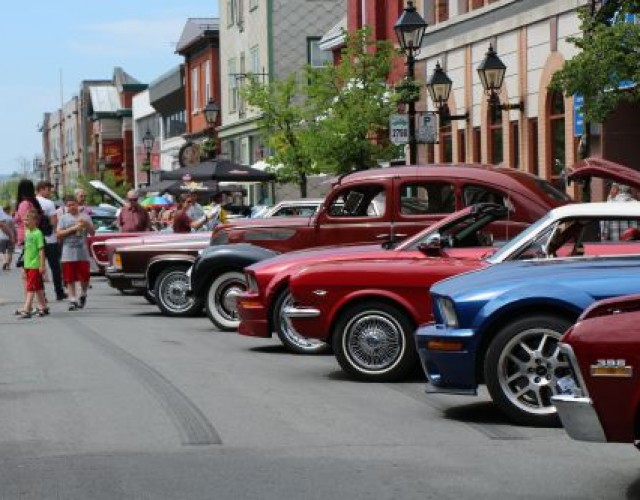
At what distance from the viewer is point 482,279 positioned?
10.3m

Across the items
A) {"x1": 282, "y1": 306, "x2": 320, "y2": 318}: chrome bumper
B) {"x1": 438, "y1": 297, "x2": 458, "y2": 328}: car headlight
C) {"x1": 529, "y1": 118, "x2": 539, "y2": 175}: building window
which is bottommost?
{"x1": 282, "y1": 306, "x2": 320, "y2": 318}: chrome bumper

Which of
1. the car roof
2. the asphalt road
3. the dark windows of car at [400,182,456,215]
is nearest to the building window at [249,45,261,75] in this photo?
the dark windows of car at [400,182,456,215]

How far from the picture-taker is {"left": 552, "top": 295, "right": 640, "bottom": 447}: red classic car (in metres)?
7.05

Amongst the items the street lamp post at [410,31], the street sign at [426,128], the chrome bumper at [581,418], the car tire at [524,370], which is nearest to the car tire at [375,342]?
the car tire at [524,370]

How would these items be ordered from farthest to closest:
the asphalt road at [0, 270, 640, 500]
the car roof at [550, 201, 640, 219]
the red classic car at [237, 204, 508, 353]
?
the red classic car at [237, 204, 508, 353] < the car roof at [550, 201, 640, 219] < the asphalt road at [0, 270, 640, 500]

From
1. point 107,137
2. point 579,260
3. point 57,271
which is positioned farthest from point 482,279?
point 107,137

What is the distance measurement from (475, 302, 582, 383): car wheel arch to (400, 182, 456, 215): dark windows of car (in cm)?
648

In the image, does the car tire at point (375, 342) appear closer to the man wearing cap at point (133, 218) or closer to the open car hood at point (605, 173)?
the open car hood at point (605, 173)

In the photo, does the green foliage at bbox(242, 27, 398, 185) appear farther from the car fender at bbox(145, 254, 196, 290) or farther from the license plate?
the license plate

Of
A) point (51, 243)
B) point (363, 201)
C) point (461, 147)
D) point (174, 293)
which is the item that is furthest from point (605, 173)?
point (461, 147)

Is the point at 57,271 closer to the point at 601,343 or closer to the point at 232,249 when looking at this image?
the point at 232,249

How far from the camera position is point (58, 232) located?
22.0 meters

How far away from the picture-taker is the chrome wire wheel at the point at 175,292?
20625 mm

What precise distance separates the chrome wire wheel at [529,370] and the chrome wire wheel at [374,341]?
99.9 inches
